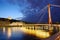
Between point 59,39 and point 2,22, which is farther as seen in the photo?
point 2,22

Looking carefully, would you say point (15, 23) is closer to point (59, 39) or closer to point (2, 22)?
point (2, 22)

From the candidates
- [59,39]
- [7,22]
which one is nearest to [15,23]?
[7,22]

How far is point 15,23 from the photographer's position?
78438 mm

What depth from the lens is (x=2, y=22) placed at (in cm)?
7812

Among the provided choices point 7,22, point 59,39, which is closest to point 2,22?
point 7,22

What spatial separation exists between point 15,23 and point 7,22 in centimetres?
469

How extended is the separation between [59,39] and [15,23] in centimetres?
7701

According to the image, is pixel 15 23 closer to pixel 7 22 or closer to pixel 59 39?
pixel 7 22

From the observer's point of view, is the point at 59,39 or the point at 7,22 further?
the point at 7,22

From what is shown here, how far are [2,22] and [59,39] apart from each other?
77.9m

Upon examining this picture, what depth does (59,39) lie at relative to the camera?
6.41 feet

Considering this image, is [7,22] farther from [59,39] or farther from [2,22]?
[59,39]

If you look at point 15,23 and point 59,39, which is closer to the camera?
point 59,39
